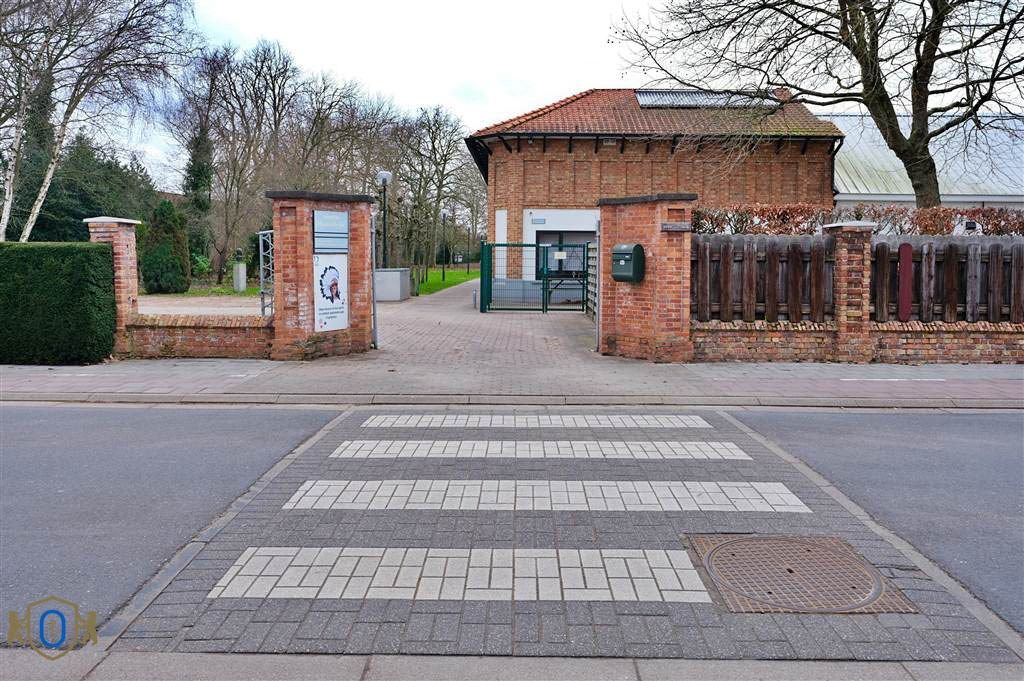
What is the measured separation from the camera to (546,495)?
5.95 metres

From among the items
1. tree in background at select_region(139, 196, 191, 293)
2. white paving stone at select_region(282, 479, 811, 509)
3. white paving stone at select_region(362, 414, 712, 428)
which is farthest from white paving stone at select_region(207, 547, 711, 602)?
tree in background at select_region(139, 196, 191, 293)

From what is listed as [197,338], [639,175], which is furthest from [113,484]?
[639,175]

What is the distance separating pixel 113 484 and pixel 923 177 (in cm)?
1823

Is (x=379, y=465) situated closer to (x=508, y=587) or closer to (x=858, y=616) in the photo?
(x=508, y=587)

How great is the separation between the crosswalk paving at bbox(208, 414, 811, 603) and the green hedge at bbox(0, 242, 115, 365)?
6.48 m

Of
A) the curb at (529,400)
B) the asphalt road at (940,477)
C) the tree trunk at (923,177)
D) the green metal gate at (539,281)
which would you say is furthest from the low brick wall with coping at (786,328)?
the green metal gate at (539,281)

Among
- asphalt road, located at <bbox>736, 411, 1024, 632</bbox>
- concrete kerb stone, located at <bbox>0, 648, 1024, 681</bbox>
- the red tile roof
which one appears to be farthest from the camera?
the red tile roof

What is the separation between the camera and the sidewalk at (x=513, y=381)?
10.3 m

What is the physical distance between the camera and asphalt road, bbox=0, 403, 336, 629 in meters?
4.51

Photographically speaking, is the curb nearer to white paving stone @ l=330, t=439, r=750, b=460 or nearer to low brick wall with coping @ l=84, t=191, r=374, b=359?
white paving stone @ l=330, t=439, r=750, b=460

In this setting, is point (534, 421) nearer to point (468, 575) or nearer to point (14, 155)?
point (468, 575)

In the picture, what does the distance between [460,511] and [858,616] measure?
265cm

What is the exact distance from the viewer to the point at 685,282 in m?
12.8

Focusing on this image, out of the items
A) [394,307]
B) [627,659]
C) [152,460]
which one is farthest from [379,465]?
[394,307]
